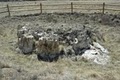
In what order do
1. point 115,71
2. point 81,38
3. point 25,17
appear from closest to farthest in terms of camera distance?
point 115,71 < point 81,38 < point 25,17

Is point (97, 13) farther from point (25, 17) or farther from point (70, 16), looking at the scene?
point (25, 17)

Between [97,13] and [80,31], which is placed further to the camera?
[97,13]

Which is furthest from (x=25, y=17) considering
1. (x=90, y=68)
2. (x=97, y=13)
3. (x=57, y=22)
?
(x=90, y=68)

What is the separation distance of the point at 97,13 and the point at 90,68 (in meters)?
10.3

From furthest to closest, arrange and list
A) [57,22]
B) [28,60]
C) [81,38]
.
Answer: [57,22]
[81,38]
[28,60]

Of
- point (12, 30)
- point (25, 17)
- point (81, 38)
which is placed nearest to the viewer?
point (81, 38)

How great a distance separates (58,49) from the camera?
15.4m

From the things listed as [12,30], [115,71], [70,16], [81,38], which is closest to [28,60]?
[81,38]

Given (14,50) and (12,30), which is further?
(12,30)

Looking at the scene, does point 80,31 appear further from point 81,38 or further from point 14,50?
point 14,50

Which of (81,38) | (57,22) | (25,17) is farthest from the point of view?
(25,17)

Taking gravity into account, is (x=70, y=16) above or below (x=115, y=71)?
above

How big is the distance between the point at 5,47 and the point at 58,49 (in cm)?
349

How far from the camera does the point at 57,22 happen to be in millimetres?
21906
